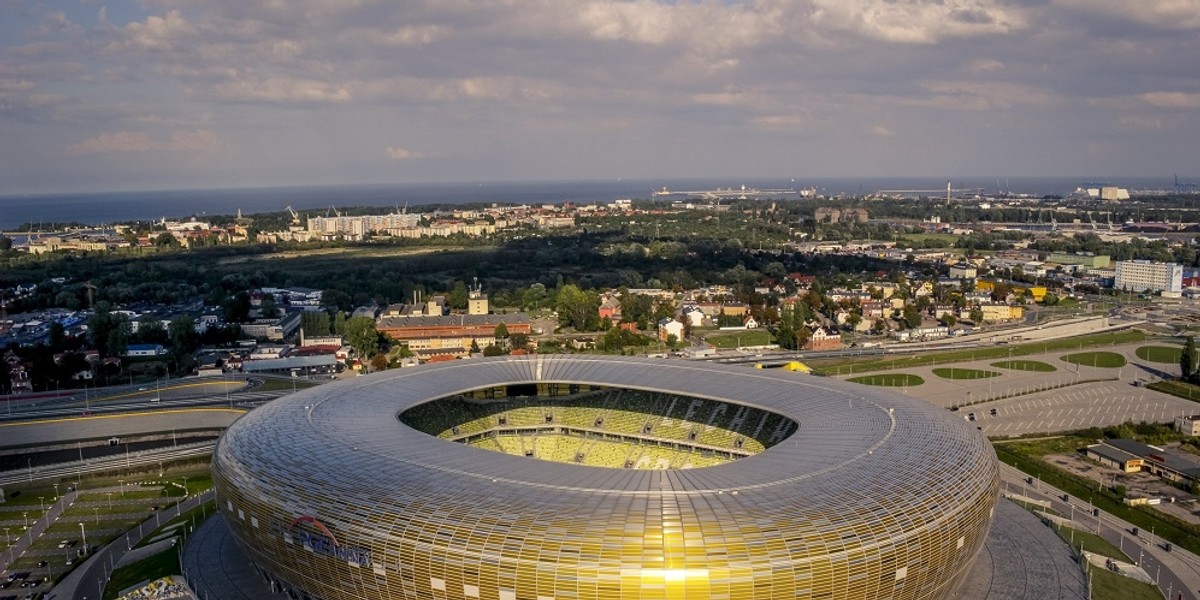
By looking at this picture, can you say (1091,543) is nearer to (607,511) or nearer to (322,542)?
(607,511)

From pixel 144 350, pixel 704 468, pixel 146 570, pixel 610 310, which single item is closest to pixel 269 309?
pixel 144 350

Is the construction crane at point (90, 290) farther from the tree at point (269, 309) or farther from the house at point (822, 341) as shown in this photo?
the house at point (822, 341)

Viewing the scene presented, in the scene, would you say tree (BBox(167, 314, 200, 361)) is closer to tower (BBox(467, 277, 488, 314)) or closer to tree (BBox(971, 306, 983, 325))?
tower (BBox(467, 277, 488, 314))

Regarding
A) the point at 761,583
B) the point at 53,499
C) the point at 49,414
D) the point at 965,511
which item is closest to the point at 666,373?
the point at 965,511

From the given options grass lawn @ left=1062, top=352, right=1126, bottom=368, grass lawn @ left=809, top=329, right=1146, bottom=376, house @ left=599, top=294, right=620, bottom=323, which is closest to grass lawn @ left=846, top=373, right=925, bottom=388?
grass lawn @ left=809, top=329, right=1146, bottom=376

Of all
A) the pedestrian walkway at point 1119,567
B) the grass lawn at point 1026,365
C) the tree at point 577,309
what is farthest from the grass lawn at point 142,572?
the grass lawn at point 1026,365
